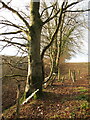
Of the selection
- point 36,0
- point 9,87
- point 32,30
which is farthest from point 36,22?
point 9,87

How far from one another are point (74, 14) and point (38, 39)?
5.58 m

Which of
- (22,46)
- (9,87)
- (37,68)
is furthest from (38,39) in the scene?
(9,87)

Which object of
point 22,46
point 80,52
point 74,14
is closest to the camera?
point 22,46

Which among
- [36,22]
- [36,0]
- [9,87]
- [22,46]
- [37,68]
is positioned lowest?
[9,87]

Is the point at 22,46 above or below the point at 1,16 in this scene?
below

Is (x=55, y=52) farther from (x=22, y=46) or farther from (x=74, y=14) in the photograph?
(x=22, y=46)

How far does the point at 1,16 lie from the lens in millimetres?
6352

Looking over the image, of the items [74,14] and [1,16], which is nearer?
[1,16]

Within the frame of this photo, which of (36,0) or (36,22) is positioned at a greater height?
(36,0)

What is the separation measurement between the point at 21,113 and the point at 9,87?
6760 mm

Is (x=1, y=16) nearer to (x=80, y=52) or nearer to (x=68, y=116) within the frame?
(x=68, y=116)

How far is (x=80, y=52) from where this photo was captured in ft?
42.8

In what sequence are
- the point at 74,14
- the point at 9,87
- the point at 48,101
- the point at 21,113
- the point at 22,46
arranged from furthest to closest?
the point at 9,87 < the point at 74,14 < the point at 22,46 < the point at 48,101 < the point at 21,113

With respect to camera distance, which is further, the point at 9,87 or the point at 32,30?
the point at 9,87
